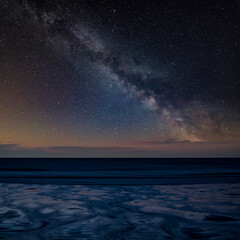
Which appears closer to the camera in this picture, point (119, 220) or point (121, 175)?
point (119, 220)

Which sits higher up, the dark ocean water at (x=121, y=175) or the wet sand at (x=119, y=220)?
the wet sand at (x=119, y=220)

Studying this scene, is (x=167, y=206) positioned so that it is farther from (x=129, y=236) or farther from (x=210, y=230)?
(x=129, y=236)

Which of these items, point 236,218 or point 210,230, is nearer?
point 210,230

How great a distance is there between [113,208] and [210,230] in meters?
4.15

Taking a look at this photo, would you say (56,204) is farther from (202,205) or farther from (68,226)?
(202,205)

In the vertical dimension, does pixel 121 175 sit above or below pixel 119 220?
below

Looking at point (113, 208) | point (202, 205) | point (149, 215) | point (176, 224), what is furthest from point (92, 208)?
point (202, 205)

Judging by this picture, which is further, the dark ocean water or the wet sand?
the dark ocean water

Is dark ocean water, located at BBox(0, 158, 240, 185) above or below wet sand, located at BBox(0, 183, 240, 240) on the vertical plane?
below

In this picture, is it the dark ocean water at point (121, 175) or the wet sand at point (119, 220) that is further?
the dark ocean water at point (121, 175)

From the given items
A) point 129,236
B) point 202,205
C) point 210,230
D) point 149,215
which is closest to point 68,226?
point 129,236

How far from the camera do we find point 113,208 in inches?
400

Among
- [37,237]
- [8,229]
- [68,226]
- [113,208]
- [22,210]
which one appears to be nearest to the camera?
[37,237]

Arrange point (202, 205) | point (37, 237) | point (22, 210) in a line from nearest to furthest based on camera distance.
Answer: point (37, 237) < point (22, 210) < point (202, 205)
